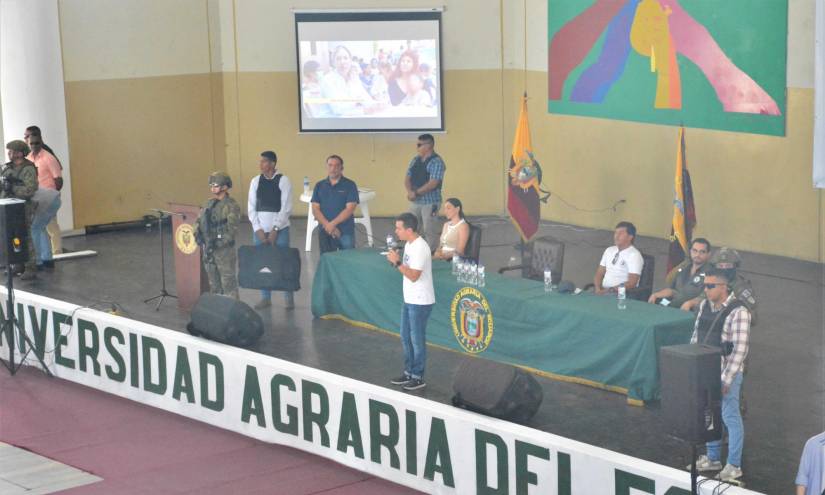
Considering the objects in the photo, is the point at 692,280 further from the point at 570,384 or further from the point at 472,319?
the point at 472,319

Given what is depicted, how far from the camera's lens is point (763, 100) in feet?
47.4

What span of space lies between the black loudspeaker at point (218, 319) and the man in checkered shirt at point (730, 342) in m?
3.85

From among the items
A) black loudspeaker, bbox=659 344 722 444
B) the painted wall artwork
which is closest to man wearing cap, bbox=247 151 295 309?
the painted wall artwork

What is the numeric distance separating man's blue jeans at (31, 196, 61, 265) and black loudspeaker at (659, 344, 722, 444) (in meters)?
9.77

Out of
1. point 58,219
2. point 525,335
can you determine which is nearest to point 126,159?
point 58,219

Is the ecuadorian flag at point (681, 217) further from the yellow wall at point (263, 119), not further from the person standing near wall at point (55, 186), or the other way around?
the person standing near wall at point (55, 186)

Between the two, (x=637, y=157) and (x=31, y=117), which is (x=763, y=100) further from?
(x=31, y=117)

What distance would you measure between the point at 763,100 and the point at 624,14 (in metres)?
2.30

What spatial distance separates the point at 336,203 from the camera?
42.7ft

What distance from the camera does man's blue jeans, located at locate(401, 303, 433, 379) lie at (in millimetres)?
10328

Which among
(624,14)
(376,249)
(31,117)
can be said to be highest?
(624,14)

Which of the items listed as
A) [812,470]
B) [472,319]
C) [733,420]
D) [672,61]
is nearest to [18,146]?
[472,319]

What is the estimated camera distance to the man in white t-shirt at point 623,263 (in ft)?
36.3

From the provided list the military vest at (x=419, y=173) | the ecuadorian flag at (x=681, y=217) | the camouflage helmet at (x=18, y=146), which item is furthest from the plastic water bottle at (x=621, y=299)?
the camouflage helmet at (x=18, y=146)
